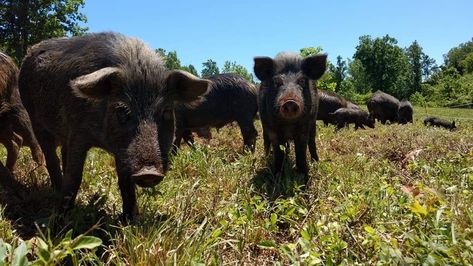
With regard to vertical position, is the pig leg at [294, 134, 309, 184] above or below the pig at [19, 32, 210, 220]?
below

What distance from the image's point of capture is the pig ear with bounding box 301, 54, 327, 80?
591 cm

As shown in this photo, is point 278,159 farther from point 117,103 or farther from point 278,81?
point 117,103

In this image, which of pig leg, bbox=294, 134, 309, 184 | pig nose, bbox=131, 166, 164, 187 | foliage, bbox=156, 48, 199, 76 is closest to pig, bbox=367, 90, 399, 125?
foliage, bbox=156, 48, 199, 76

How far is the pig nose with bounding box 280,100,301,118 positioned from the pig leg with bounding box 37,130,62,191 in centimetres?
250

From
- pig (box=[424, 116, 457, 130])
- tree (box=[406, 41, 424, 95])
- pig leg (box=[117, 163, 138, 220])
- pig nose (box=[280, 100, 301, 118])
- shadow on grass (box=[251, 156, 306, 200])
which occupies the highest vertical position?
tree (box=[406, 41, 424, 95])

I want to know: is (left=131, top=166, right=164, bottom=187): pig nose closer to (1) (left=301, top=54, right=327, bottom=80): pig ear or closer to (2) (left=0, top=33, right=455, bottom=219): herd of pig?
(2) (left=0, top=33, right=455, bottom=219): herd of pig

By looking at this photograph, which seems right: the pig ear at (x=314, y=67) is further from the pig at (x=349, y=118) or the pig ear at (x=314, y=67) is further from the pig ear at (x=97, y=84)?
the pig at (x=349, y=118)

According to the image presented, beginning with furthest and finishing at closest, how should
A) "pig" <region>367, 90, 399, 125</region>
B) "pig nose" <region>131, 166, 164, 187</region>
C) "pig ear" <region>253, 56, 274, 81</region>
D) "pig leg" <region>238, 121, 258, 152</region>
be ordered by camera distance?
1. "pig" <region>367, 90, 399, 125</region>
2. "pig leg" <region>238, 121, 258, 152</region>
3. "pig ear" <region>253, 56, 274, 81</region>
4. "pig nose" <region>131, 166, 164, 187</region>

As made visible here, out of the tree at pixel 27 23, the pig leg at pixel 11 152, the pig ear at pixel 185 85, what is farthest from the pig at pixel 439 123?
the tree at pixel 27 23

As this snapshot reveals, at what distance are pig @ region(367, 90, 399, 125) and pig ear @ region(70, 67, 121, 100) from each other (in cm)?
1828

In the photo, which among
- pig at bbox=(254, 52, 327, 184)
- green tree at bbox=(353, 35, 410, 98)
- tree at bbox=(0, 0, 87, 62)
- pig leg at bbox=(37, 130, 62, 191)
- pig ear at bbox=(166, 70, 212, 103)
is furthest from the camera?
green tree at bbox=(353, 35, 410, 98)

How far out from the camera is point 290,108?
5203 millimetres

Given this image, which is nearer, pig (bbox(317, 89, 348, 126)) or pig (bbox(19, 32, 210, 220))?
pig (bbox(19, 32, 210, 220))

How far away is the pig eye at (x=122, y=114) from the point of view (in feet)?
11.4
